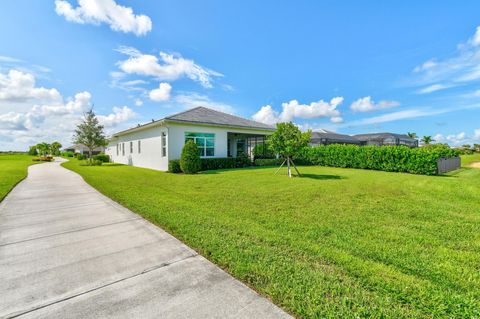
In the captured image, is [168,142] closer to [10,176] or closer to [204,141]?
[204,141]

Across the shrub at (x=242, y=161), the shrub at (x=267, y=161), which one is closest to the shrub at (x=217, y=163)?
the shrub at (x=242, y=161)

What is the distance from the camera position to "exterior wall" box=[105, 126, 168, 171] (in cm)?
1638

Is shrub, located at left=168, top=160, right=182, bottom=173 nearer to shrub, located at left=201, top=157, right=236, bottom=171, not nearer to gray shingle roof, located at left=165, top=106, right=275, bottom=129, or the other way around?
shrub, located at left=201, top=157, right=236, bottom=171

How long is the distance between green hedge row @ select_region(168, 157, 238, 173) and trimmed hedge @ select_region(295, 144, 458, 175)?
A: 814 cm

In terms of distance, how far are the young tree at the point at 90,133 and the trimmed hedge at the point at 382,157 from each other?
78.3ft

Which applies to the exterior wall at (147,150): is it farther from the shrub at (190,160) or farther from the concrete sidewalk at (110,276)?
the concrete sidewalk at (110,276)

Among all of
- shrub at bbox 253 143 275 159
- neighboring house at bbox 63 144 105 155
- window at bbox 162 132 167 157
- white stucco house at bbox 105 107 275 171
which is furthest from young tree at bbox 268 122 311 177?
neighboring house at bbox 63 144 105 155

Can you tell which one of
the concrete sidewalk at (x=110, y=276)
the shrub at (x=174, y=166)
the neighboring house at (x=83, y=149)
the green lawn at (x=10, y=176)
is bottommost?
the concrete sidewalk at (x=110, y=276)

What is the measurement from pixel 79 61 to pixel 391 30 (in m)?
18.7

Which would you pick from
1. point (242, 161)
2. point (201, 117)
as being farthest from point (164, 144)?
point (242, 161)

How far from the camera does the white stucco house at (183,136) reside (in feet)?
50.6

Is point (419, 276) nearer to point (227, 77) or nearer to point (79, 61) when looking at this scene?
point (79, 61)

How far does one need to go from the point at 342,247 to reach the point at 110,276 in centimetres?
345

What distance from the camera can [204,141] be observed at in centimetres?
1694
